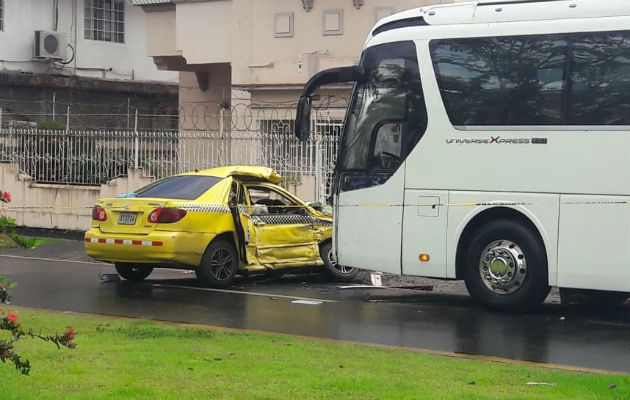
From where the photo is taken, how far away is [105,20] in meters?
33.8

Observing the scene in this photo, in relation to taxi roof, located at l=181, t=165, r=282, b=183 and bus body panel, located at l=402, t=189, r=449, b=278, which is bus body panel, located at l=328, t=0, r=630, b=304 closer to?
bus body panel, located at l=402, t=189, r=449, b=278

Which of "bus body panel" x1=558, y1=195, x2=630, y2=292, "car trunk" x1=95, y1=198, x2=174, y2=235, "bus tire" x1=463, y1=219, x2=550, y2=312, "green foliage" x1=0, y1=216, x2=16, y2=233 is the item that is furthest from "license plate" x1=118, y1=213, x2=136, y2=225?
"green foliage" x1=0, y1=216, x2=16, y2=233

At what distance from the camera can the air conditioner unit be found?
30938 mm

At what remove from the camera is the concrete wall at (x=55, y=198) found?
20.9m

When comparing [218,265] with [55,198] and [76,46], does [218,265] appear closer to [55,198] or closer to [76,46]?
[55,198]

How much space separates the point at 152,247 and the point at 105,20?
22.1 m

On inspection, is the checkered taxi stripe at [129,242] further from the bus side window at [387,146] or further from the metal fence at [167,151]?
the metal fence at [167,151]

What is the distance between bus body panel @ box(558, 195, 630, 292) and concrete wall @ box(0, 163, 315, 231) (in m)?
11.2

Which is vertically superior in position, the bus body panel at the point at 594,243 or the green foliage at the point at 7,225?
the green foliage at the point at 7,225

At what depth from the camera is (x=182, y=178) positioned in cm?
1445

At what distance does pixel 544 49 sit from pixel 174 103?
2355 centimetres

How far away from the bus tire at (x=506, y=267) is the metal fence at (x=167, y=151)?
24.1 feet

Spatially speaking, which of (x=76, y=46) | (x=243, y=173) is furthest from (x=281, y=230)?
(x=76, y=46)

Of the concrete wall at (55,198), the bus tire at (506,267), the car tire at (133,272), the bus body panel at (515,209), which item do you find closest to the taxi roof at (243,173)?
the car tire at (133,272)
